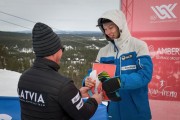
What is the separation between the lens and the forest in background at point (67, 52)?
3.90 m

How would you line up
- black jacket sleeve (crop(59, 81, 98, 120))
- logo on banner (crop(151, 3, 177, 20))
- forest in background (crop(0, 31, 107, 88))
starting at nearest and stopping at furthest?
black jacket sleeve (crop(59, 81, 98, 120)) < logo on banner (crop(151, 3, 177, 20)) < forest in background (crop(0, 31, 107, 88))

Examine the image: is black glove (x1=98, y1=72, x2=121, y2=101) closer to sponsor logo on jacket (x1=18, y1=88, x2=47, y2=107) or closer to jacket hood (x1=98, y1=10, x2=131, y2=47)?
jacket hood (x1=98, y1=10, x2=131, y2=47)

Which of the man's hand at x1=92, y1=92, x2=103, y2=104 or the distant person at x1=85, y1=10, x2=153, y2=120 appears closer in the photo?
the man's hand at x1=92, y1=92, x2=103, y2=104

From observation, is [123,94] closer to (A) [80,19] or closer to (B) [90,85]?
(B) [90,85]

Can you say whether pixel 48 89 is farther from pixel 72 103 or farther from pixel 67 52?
pixel 67 52

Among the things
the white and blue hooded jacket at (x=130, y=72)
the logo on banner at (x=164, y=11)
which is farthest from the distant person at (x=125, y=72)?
the logo on banner at (x=164, y=11)

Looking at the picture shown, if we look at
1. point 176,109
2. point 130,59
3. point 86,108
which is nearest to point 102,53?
point 130,59

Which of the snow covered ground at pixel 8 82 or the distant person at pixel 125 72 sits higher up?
the distant person at pixel 125 72

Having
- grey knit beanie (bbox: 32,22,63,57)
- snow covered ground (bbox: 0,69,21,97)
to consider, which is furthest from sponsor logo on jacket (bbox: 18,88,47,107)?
snow covered ground (bbox: 0,69,21,97)

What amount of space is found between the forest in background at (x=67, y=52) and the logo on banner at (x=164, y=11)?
1045 millimetres

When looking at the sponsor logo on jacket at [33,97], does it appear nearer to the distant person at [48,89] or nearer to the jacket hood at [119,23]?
the distant person at [48,89]

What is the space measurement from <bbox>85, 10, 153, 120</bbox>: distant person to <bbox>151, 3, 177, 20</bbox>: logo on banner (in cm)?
103

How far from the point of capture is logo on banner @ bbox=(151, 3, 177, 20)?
9.19ft

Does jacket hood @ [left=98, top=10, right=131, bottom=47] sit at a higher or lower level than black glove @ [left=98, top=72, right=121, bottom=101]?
higher
